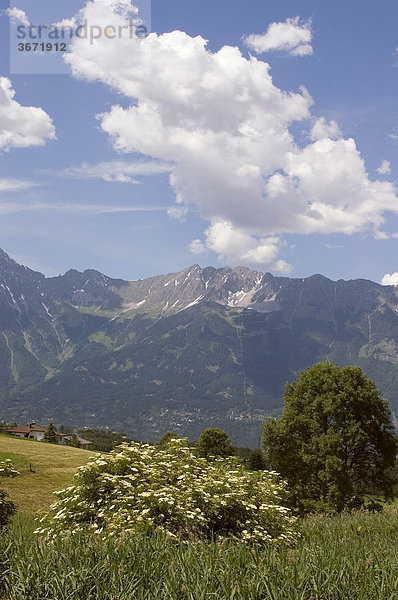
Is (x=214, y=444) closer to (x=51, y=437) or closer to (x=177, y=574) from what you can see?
(x=51, y=437)

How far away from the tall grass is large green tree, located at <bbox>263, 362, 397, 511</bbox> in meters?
19.7

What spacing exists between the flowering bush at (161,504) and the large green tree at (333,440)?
13.7 meters

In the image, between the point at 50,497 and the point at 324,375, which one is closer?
the point at 50,497

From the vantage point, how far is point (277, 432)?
2828 centimetres

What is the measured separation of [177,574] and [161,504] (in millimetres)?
3742

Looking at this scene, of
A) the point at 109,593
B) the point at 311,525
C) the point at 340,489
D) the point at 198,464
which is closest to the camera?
the point at 109,593

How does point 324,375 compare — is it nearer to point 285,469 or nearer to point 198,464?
point 285,469

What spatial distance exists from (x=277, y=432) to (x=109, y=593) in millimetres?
24031

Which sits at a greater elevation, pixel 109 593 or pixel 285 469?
pixel 109 593

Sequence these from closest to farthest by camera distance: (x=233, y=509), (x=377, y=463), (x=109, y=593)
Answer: (x=109, y=593) → (x=233, y=509) → (x=377, y=463)

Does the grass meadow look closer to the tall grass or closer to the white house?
the tall grass

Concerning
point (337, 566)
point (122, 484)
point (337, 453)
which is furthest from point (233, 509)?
point (337, 453)

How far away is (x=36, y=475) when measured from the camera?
3112cm

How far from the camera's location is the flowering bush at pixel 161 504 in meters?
9.56
